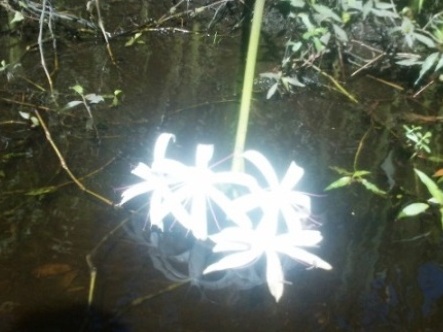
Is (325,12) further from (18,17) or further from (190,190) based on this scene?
(18,17)

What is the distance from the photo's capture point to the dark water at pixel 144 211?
52.4 inches

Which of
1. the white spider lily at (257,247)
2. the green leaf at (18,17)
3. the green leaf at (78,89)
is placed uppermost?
the green leaf at (18,17)

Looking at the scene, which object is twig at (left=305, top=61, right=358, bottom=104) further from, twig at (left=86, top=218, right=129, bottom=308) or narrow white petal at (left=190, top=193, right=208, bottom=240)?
narrow white petal at (left=190, top=193, right=208, bottom=240)

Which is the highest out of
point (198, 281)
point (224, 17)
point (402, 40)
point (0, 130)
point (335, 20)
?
point (224, 17)

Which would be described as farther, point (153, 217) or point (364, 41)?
point (364, 41)

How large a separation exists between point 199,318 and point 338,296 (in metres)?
0.36

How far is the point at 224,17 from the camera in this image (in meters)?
2.90

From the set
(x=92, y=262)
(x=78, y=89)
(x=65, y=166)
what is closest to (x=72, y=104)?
(x=78, y=89)

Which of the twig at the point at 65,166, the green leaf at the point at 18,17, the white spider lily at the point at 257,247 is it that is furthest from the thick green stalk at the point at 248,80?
the green leaf at the point at 18,17

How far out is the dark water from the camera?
1.33 m

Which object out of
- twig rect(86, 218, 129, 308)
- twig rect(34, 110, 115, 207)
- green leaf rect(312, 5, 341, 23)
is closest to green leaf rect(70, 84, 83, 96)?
twig rect(34, 110, 115, 207)

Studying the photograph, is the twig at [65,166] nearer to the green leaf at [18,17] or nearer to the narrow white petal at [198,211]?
the narrow white petal at [198,211]

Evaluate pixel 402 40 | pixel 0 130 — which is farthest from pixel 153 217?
pixel 402 40

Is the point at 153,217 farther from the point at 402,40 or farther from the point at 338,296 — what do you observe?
the point at 402,40
